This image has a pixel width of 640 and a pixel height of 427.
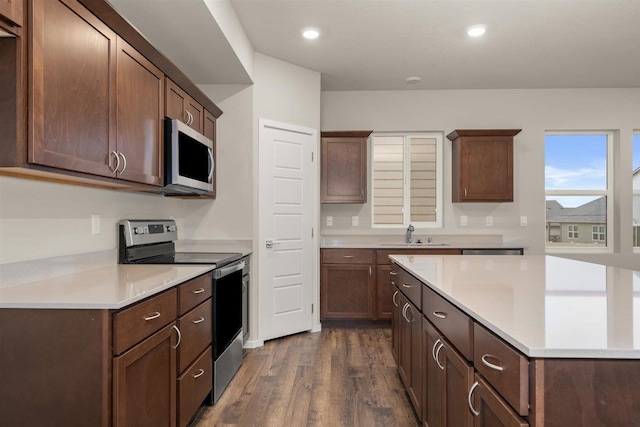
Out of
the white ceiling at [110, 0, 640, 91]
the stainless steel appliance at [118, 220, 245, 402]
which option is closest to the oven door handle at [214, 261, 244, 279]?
the stainless steel appliance at [118, 220, 245, 402]

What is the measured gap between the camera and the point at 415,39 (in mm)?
3277

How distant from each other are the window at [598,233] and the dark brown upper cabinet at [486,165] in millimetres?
1369

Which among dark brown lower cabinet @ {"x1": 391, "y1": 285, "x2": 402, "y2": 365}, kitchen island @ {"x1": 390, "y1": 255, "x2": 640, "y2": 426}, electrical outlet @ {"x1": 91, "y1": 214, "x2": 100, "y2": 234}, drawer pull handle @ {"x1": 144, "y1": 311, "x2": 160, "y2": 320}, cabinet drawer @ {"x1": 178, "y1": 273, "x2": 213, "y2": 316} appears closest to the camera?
kitchen island @ {"x1": 390, "y1": 255, "x2": 640, "y2": 426}

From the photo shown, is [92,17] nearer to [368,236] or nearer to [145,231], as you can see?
[145,231]

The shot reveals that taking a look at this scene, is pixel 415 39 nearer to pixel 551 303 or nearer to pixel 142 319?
pixel 551 303

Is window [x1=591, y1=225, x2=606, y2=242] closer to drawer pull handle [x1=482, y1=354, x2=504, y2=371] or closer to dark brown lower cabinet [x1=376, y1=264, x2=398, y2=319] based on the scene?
dark brown lower cabinet [x1=376, y1=264, x2=398, y2=319]

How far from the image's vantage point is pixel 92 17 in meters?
1.61

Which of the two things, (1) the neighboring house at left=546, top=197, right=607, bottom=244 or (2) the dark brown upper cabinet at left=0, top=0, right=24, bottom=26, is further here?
(1) the neighboring house at left=546, top=197, right=607, bottom=244

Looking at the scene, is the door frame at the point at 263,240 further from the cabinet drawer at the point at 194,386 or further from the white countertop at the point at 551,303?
the white countertop at the point at 551,303

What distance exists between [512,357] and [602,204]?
483cm

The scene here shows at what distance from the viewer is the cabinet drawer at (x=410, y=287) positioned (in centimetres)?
195

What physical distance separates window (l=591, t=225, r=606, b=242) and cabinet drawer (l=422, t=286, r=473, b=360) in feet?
13.4

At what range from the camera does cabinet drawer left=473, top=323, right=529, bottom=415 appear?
0.89 meters

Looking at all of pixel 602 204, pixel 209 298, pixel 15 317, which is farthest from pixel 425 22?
pixel 602 204
